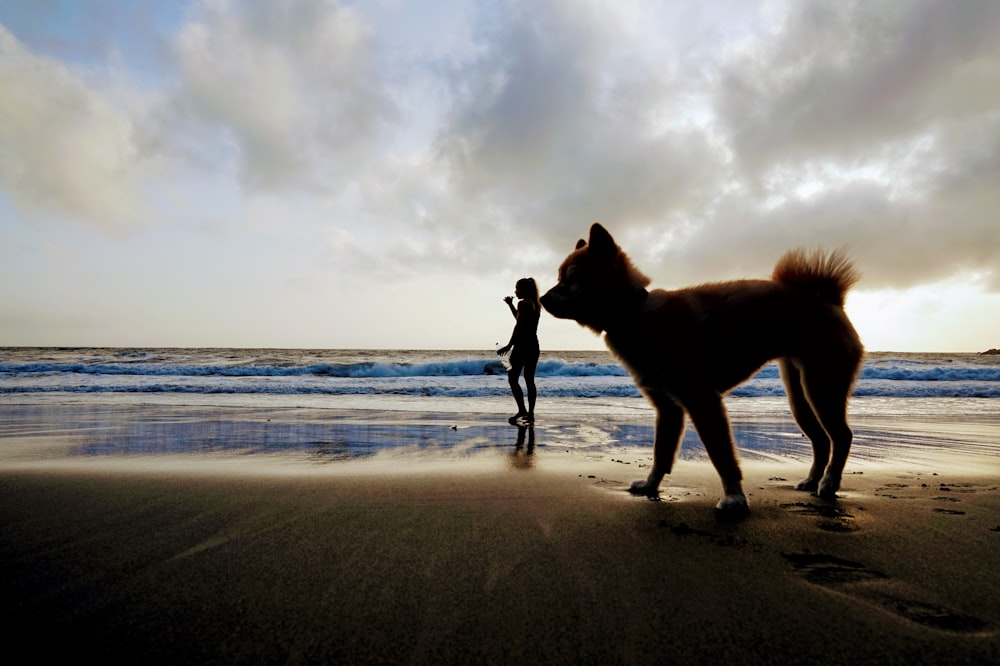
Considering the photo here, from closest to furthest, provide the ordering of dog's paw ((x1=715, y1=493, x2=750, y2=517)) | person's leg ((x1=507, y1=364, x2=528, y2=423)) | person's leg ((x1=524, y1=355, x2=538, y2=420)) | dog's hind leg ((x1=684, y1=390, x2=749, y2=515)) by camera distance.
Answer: dog's paw ((x1=715, y1=493, x2=750, y2=517)), dog's hind leg ((x1=684, y1=390, x2=749, y2=515)), person's leg ((x1=524, y1=355, x2=538, y2=420)), person's leg ((x1=507, y1=364, x2=528, y2=423))

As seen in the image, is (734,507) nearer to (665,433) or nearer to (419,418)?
(665,433)

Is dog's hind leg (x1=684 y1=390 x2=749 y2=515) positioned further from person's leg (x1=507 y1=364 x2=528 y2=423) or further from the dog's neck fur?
person's leg (x1=507 y1=364 x2=528 y2=423)

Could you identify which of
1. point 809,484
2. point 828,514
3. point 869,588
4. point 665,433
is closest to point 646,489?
point 665,433

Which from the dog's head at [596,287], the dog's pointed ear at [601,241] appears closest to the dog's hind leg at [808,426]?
the dog's head at [596,287]

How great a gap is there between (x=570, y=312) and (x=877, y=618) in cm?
223

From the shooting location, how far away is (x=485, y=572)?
6.35 feet

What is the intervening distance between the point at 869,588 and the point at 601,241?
2.29 m

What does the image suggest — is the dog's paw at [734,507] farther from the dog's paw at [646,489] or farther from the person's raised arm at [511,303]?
the person's raised arm at [511,303]

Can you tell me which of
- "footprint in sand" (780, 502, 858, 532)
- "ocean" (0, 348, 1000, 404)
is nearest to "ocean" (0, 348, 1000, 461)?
"ocean" (0, 348, 1000, 404)

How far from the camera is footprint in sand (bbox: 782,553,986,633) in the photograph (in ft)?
5.08

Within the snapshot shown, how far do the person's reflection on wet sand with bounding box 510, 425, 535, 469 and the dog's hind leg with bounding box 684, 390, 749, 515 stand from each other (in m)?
1.78

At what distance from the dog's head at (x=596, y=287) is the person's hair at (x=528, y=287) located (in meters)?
5.82

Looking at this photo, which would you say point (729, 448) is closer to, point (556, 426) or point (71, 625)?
point (71, 625)

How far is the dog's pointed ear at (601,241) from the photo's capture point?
3.38 metres
